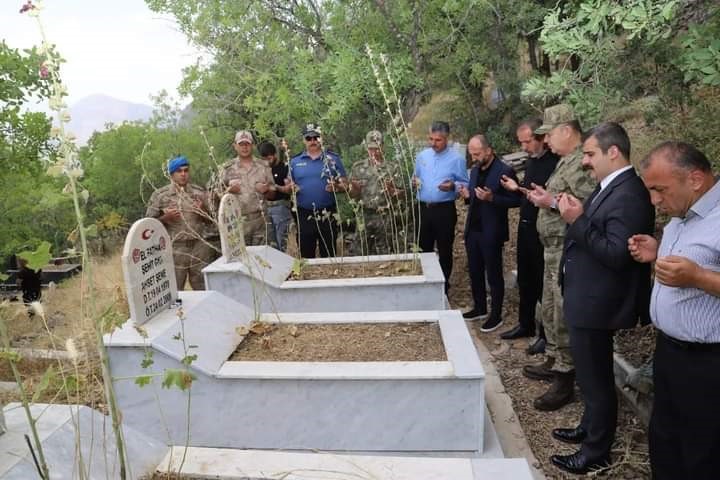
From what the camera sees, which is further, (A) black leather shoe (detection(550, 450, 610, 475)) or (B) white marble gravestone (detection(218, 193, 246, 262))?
(B) white marble gravestone (detection(218, 193, 246, 262))

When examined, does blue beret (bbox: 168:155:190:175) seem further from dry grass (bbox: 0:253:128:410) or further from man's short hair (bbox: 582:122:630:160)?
man's short hair (bbox: 582:122:630:160)

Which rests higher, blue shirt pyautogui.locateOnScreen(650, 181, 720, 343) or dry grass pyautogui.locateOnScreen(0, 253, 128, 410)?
blue shirt pyautogui.locateOnScreen(650, 181, 720, 343)

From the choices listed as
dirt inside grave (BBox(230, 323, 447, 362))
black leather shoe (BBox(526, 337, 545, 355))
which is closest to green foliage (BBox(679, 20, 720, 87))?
dirt inside grave (BBox(230, 323, 447, 362))

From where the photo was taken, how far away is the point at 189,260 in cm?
515

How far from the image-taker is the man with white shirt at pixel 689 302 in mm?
2064

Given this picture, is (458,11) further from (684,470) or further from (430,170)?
(684,470)

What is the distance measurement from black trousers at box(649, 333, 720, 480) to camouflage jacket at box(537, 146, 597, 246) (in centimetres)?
131

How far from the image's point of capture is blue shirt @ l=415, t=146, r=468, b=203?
5172 mm

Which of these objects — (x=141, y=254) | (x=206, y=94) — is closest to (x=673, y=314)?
(x=141, y=254)

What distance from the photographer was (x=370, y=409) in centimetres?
280

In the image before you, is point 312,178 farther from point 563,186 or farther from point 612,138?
point 612,138

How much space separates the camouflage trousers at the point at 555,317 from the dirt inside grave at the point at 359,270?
107cm

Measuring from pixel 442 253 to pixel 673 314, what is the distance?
3.26 meters

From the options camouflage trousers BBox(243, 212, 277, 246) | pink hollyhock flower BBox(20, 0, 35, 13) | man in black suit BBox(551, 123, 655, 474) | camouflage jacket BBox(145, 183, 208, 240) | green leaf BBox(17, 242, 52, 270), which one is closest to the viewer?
pink hollyhock flower BBox(20, 0, 35, 13)
